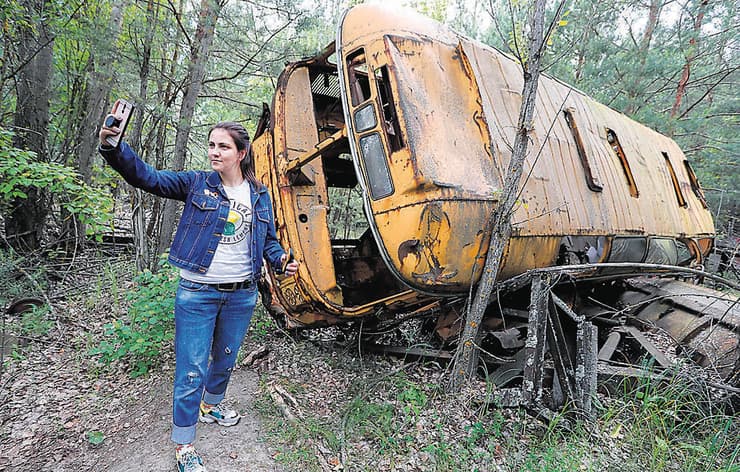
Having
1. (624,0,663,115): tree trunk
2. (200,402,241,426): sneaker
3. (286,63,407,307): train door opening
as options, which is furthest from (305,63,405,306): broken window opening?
(624,0,663,115): tree trunk

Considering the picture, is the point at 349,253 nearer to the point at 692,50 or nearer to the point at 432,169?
the point at 432,169

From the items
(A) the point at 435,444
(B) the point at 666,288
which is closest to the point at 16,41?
(A) the point at 435,444

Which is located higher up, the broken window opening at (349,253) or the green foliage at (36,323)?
the broken window opening at (349,253)

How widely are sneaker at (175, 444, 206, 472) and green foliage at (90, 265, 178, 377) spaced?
1732 millimetres

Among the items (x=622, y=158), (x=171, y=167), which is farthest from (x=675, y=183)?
(x=171, y=167)

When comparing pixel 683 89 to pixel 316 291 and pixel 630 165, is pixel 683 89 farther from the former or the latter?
pixel 316 291

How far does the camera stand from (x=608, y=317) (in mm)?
5012

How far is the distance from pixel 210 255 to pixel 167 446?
1.55 metres

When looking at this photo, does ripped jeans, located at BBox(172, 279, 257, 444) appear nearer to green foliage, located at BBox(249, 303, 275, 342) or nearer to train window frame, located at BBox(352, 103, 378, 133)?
train window frame, located at BBox(352, 103, 378, 133)

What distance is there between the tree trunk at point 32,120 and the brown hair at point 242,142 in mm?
5265

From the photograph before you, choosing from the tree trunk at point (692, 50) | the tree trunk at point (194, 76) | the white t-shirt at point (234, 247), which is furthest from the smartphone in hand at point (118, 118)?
the tree trunk at point (692, 50)

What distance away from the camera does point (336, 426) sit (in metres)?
3.22

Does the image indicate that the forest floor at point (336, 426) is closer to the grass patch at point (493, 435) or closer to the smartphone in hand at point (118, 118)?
the grass patch at point (493, 435)

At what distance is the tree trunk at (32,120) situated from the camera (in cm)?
579
